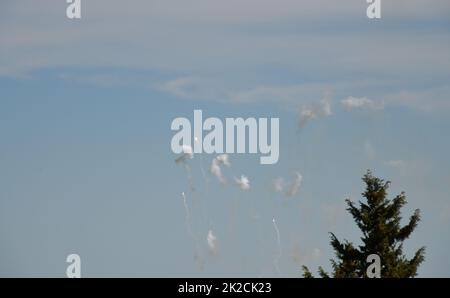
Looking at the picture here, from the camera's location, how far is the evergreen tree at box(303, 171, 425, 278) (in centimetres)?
5216

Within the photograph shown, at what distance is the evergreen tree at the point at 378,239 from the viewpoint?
2053 inches

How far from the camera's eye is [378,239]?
175 feet
